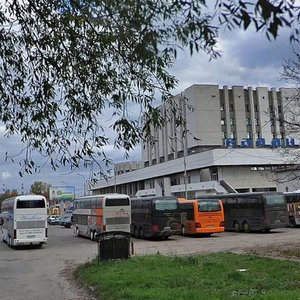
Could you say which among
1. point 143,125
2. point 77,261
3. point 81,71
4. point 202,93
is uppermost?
point 202,93

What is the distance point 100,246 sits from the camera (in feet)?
60.6

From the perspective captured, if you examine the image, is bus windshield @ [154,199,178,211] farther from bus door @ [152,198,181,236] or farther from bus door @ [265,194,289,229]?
bus door @ [265,194,289,229]

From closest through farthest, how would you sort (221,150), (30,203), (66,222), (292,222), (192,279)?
(192,279) < (30,203) < (292,222) < (66,222) < (221,150)

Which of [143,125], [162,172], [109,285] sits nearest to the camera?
[143,125]

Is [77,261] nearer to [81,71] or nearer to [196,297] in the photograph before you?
[196,297]

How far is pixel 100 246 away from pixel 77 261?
5242mm

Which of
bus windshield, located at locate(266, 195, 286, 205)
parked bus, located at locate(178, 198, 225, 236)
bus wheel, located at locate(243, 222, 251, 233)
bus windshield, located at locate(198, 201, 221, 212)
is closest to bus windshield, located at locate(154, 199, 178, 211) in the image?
parked bus, located at locate(178, 198, 225, 236)

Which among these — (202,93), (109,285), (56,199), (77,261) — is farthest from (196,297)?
(56,199)

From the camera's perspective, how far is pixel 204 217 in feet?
127

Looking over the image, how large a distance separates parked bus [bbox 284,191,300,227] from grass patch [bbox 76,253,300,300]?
28042 mm

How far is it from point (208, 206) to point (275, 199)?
538 centimetres

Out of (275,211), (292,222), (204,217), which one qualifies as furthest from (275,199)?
(292,222)

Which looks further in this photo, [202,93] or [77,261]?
[202,93]

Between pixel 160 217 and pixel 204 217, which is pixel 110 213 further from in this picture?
pixel 204 217
